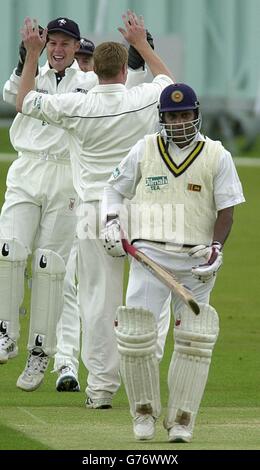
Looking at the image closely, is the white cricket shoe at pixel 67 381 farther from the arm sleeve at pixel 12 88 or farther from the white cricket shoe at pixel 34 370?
the arm sleeve at pixel 12 88

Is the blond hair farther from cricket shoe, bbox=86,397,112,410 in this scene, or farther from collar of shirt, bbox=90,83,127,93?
cricket shoe, bbox=86,397,112,410

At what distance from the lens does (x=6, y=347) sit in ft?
28.6

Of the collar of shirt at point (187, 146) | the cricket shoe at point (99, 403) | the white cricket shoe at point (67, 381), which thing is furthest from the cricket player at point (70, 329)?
the collar of shirt at point (187, 146)

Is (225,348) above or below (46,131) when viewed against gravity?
below

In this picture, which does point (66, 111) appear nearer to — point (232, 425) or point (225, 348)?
point (232, 425)

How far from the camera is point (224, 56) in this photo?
121ft

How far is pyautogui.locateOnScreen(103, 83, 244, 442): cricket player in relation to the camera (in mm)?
7086

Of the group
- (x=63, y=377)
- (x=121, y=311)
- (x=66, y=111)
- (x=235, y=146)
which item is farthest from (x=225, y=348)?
(x=235, y=146)

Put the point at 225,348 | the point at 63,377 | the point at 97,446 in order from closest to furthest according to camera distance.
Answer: the point at 97,446 < the point at 63,377 < the point at 225,348

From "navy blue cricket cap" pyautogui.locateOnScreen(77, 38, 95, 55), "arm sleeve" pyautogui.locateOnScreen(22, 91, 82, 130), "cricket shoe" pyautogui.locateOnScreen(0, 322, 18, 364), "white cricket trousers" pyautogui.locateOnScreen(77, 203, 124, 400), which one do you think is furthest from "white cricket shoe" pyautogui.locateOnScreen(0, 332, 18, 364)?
"navy blue cricket cap" pyautogui.locateOnScreen(77, 38, 95, 55)

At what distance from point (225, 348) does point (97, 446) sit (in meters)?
4.11

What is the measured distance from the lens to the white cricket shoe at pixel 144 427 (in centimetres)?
710

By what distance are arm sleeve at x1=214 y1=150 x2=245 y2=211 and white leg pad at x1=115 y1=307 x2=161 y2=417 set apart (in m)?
0.64

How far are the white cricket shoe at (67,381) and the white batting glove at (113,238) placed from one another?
1.70 meters
